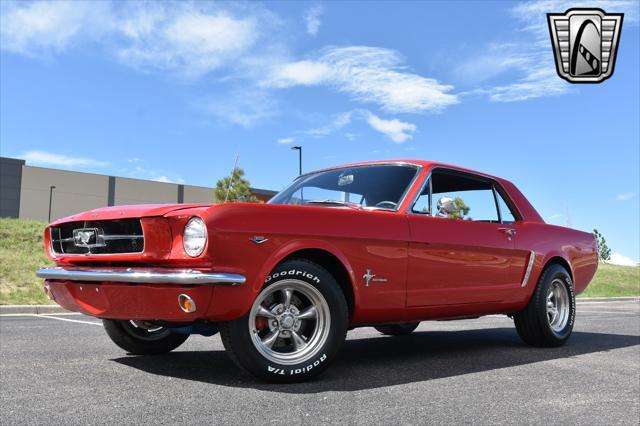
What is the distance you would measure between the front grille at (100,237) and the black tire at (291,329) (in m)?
0.83

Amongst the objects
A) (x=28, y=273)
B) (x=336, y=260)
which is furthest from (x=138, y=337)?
(x=28, y=273)

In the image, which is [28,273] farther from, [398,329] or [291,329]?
[291,329]

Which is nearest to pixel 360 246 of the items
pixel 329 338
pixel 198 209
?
pixel 329 338

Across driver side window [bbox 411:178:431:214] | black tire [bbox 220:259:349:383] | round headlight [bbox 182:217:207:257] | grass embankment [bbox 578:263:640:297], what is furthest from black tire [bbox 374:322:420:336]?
grass embankment [bbox 578:263:640:297]

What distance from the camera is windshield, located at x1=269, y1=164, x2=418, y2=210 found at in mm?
4875

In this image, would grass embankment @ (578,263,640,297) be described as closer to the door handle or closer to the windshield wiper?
the door handle

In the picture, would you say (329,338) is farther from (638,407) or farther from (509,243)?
(509,243)

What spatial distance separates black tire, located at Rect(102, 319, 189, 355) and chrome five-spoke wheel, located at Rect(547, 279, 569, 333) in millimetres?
3816

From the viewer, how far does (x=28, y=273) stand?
48.8 feet

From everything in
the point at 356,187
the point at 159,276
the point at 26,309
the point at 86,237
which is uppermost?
the point at 356,187

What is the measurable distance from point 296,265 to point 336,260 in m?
0.39

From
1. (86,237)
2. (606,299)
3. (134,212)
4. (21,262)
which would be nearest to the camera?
(134,212)

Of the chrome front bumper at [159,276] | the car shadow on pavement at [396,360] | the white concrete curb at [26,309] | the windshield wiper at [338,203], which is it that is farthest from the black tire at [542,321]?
the white concrete curb at [26,309]

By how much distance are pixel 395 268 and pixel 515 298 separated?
1.84m
